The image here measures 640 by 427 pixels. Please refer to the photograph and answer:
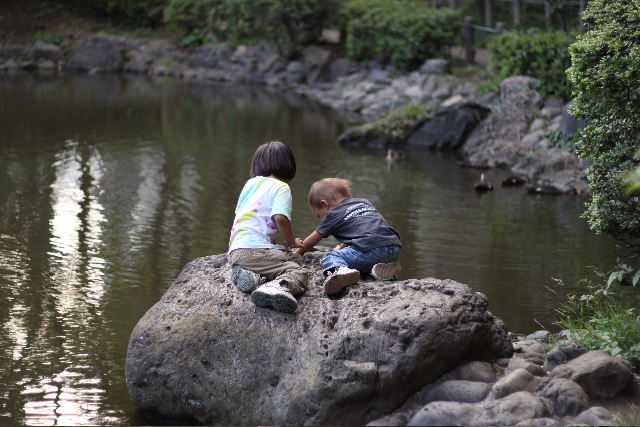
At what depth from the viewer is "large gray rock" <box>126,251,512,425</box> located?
11.8ft

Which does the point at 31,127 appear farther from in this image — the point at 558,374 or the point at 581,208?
the point at 558,374

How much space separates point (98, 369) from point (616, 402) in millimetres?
3272

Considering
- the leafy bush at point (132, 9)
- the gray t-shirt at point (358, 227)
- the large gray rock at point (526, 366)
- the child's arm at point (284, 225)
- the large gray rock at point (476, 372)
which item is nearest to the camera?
the large gray rock at point (476, 372)

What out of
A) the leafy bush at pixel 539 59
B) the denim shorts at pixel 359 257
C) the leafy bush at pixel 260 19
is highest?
the leafy bush at pixel 260 19

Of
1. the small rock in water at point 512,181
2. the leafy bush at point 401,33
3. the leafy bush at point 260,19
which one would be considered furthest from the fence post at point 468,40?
the small rock in water at point 512,181

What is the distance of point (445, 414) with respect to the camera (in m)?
3.39

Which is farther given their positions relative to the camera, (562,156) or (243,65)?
(243,65)

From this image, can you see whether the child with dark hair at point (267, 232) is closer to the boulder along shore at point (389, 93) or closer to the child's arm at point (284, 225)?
the child's arm at point (284, 225)

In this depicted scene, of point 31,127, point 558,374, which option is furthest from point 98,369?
point 31,127

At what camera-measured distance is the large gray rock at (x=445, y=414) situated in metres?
3.38

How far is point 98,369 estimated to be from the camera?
14.9 ft

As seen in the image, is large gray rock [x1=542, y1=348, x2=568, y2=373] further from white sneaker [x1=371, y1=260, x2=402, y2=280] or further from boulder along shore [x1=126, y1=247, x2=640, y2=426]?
white sneaker [x1=371, y1=260, x2=402, y2=280]

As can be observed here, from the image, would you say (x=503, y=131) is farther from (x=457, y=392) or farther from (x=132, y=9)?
(x=132, y=9)

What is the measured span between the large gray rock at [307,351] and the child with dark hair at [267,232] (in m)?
0.14
